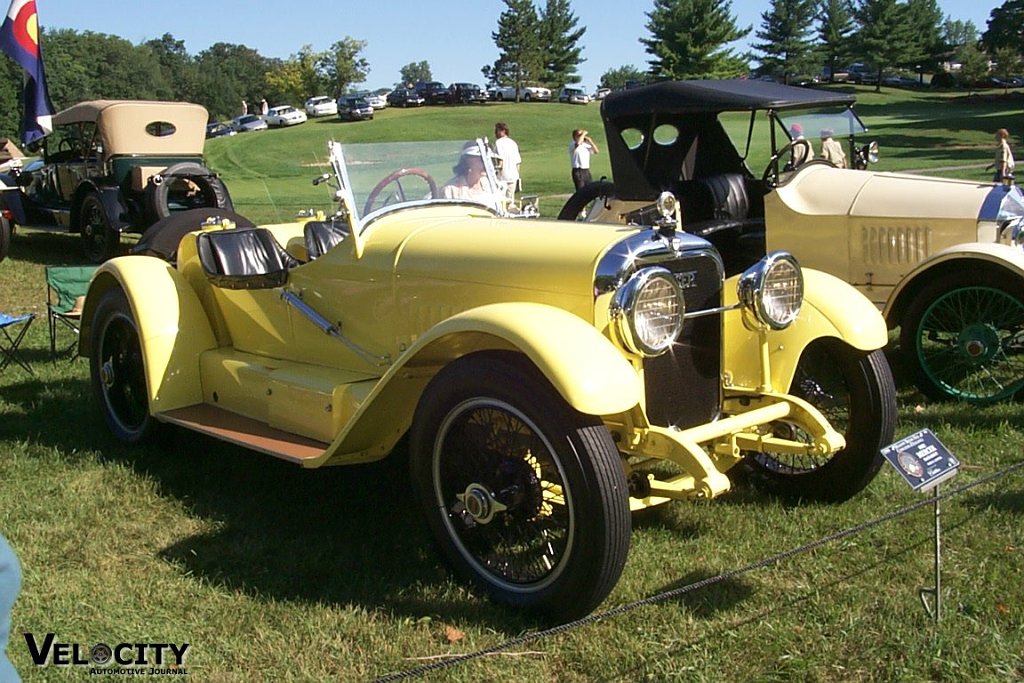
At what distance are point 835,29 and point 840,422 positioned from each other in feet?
243

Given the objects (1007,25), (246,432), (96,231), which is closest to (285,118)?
(1007,25)

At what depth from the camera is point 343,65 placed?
69938mm

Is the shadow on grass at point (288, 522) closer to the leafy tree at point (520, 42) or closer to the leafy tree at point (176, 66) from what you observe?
the leafy tree at point (520, 42)

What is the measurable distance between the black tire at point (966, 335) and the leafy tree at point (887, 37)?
6661cm

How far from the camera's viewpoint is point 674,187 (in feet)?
25.8

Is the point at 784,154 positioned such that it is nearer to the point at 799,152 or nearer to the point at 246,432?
the point at 799,152

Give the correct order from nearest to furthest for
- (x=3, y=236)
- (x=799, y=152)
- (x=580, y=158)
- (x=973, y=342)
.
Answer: (x=973, y=342) → (x=799, y=152) → (x=3, y=236) → (x=580, y=158)

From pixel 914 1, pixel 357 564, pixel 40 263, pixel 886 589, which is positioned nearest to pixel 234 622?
pixel 357 564

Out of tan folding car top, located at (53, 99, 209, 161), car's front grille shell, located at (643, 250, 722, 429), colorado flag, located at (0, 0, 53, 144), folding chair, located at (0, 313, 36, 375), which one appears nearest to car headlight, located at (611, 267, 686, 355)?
car's front grille shell, located at (643, 250, 722, 429)

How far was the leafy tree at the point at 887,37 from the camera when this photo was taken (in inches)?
2653

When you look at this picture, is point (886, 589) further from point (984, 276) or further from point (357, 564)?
point (984, 276)

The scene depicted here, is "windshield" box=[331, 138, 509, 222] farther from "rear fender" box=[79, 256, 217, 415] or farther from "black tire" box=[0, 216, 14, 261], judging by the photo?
"black tire" box=[0, 216, 14, 261]

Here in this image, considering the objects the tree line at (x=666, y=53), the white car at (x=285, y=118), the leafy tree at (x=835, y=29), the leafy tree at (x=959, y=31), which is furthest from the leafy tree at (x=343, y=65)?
the leafy tree at (x=959, y=31)

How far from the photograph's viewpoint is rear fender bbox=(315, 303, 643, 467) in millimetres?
3137
